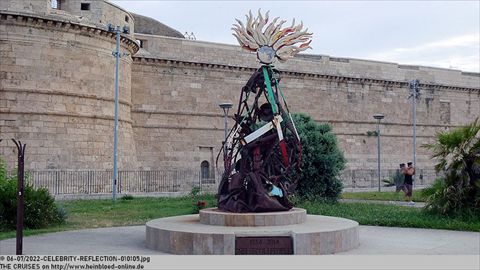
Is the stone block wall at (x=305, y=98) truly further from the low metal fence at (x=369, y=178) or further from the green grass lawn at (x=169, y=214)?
the green grass lawn at (x=169, y=214)

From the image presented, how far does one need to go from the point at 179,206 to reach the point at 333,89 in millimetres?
19610

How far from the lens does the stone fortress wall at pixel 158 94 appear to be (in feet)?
75.5

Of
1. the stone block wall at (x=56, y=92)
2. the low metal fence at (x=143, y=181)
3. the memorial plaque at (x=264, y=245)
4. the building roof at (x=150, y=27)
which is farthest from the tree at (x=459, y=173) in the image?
the building roof at (x=150, y=27)

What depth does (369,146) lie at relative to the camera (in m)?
37.2

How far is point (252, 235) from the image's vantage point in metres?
8.60

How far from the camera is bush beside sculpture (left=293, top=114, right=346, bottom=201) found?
18.4 meters

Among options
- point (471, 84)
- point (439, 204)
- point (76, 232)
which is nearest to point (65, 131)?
A: point (76, 232)

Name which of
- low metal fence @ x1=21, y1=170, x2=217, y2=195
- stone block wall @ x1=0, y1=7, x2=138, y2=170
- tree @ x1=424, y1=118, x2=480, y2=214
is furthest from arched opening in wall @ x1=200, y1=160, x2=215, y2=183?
tree @ x1=424, y1=118, x2=480, y2=214

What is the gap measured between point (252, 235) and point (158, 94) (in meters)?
21.9

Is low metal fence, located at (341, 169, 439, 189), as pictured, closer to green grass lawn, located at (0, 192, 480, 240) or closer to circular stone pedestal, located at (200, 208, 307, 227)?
green grass lawn, located at (0, 192, 480, 240)

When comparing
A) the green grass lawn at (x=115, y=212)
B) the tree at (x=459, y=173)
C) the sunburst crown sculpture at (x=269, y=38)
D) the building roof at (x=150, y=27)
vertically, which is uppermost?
the building roof at (x=150, y=27)

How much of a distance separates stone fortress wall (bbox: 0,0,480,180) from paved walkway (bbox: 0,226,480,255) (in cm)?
1242

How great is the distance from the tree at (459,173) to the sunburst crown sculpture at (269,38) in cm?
514

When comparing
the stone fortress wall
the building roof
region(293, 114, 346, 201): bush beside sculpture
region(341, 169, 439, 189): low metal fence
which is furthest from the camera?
the building roof
